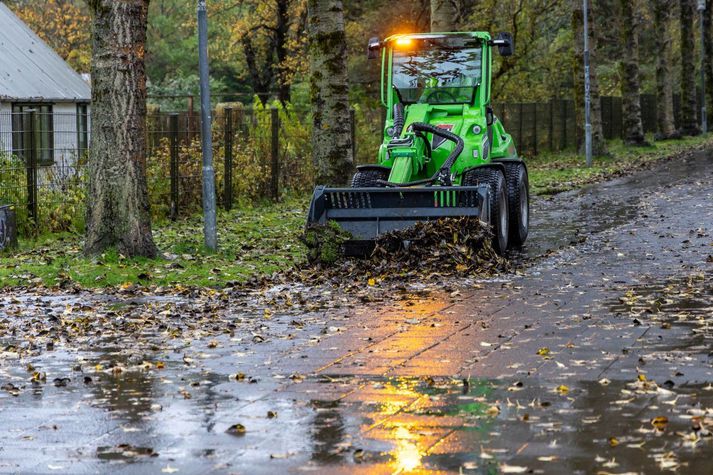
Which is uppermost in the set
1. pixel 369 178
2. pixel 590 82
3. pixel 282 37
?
pixel 282 37

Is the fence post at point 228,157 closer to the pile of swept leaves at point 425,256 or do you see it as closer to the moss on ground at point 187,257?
the moss on ground at point 187,257

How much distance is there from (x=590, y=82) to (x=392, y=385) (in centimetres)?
3207

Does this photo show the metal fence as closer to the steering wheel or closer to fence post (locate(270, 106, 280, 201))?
fence post (locate(270, 106, 280, 201))

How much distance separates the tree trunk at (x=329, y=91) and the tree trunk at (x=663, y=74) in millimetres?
35663

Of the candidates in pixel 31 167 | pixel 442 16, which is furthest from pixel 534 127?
pixel 31 167

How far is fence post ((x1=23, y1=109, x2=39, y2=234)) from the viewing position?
20.6 meters

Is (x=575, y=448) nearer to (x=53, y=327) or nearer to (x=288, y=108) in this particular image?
(x=53, y=327)

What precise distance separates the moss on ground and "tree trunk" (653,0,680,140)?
103 feet

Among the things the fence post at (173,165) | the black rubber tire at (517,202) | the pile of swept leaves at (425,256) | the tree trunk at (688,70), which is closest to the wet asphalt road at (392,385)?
the pile of swept leaves at (425,256)

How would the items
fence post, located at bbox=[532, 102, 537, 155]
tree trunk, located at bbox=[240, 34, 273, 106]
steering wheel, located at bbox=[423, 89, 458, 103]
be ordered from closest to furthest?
steering wheel, located at bbox=[423, 89, 458, 103]
fence post, located at bbox=[532, 102, 537, 155]
tree trunk, located at bbox=[240, 34, 273, 106]

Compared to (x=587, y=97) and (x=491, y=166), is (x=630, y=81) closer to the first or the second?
(x=587, y=97)

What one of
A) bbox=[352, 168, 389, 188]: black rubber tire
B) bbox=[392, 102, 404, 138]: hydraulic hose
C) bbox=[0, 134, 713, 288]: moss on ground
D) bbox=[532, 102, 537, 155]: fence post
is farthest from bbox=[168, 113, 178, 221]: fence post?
bbox=[532, 102, 537, 155]: fence post

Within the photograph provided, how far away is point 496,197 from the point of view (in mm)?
16188

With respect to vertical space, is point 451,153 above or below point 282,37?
below
